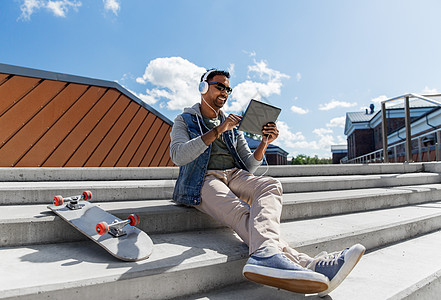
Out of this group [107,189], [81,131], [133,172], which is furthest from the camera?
[81,131]

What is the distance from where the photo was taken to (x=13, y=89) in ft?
11.9

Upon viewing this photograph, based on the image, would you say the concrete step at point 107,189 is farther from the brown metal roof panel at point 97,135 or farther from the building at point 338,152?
the building at point 338,152

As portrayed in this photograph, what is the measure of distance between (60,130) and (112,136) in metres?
1.06

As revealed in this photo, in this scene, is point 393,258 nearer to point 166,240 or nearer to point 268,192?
point 268,192

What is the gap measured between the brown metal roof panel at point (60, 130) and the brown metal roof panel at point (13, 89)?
57 cm

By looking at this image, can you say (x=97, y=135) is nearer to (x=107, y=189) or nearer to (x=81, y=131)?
(x=81, y=131)

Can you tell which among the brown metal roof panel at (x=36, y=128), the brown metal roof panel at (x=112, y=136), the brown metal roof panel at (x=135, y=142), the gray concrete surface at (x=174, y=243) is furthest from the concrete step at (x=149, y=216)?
the brown metal roof panel at (x=135, y=142)

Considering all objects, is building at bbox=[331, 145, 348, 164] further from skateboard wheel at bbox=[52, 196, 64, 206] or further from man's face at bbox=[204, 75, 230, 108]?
skateboard wheel at bbox=[52, 196, 64, 206]

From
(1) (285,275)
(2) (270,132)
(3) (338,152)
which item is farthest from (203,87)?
(3) (338,152)

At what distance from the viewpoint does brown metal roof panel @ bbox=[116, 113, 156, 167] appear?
543cm

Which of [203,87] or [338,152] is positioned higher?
[338,152]

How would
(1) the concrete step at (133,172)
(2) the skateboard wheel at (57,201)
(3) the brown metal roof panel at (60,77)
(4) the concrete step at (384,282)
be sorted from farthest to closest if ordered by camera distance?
(3) the brown metal roof panel at (60,77), (1) the concrete step at (133,172), (2) the skateboard wheel at (57,201), (4) the concrete step at (384,282)

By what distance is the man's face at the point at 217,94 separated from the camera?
6.81 ft

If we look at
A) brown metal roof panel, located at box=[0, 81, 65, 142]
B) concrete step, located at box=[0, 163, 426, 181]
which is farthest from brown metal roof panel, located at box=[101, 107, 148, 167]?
concrete step, located at box=[0, 163, 426, 181]
